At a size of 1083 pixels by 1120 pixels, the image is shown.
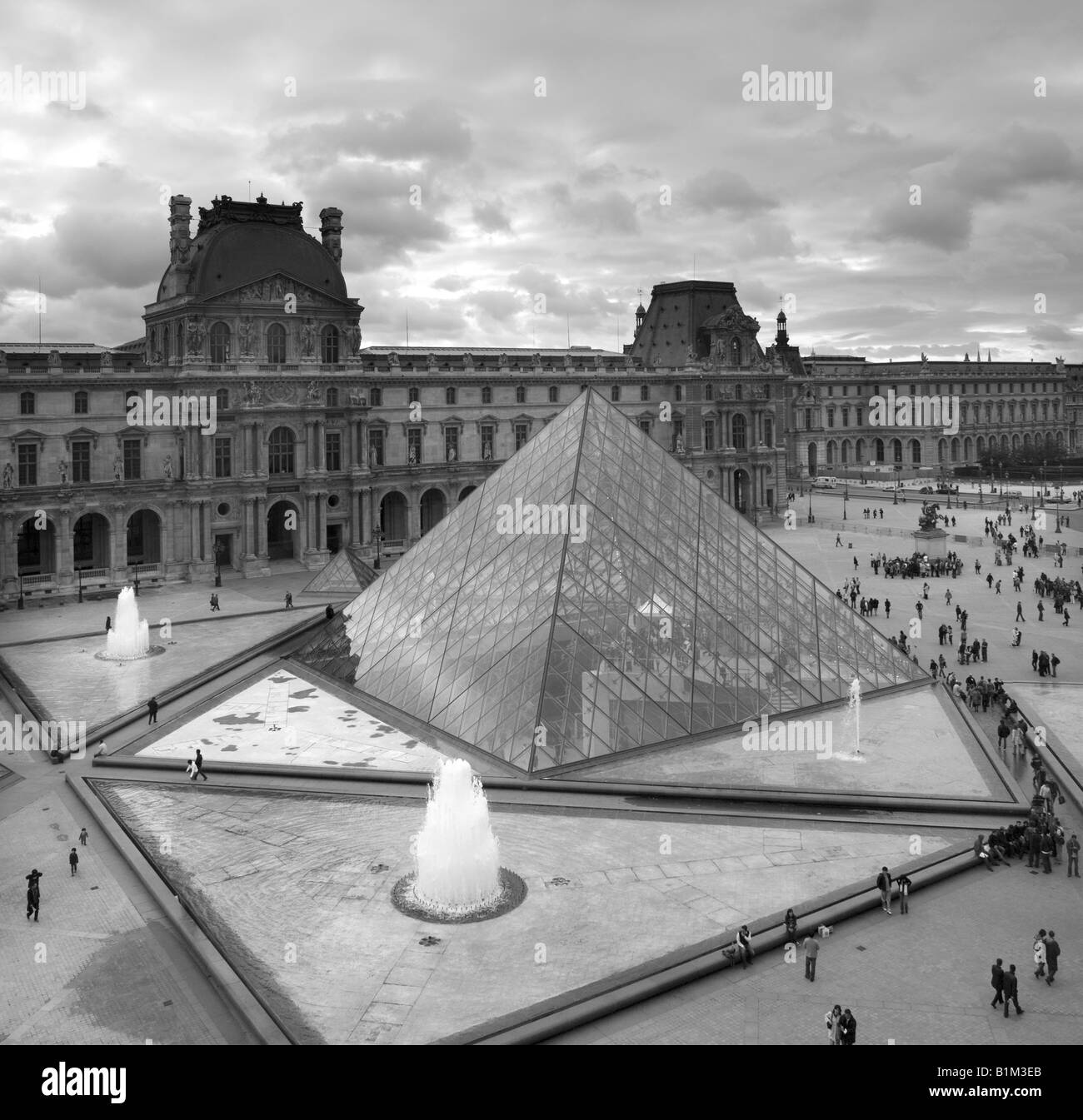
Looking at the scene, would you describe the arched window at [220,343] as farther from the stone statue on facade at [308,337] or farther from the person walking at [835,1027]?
the person walking at [835,1027]

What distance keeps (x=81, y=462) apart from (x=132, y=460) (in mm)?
2234

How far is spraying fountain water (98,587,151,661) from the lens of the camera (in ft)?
118

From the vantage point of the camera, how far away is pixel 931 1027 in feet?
44.8

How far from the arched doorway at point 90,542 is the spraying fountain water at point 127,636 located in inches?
562

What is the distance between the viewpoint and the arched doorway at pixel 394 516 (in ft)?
205

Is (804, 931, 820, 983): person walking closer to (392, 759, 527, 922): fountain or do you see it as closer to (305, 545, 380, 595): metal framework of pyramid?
(392, 759, 527, 922): fountain

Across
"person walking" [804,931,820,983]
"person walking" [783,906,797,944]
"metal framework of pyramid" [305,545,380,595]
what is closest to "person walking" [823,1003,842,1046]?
"person walking" [804,931,820,983]

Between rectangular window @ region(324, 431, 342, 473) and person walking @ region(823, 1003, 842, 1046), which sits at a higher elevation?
rectangular window @ region(324, 431, 342, 473)

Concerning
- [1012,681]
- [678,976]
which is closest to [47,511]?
[1012,681]

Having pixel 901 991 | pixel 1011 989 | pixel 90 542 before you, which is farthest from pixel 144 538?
pixel 1011 989

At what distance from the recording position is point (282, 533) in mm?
57906

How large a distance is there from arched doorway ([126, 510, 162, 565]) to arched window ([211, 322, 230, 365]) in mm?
7614

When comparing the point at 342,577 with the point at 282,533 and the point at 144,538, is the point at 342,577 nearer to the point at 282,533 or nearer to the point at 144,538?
the point at 282,533
